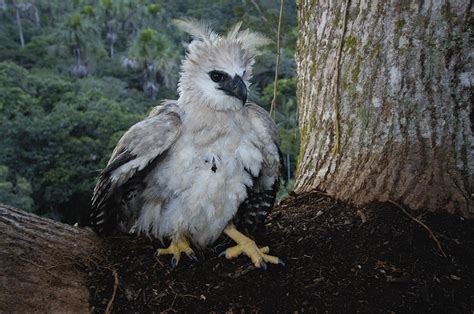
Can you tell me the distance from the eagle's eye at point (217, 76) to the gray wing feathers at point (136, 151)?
0.35 m

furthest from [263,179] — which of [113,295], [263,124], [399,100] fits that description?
[113,295]

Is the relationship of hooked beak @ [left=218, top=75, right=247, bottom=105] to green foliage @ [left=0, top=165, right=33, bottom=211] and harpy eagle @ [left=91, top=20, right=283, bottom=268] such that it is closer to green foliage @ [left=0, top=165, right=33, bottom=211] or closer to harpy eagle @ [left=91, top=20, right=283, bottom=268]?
harpy eagle @ [left=91, top=20, right=283, bottom=268]

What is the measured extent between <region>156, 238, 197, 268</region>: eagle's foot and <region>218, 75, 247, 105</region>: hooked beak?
41.4 inches

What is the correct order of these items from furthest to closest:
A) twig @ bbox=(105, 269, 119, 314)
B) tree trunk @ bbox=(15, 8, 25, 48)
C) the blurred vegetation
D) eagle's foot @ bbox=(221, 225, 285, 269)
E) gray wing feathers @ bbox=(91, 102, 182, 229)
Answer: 1. tree trunk @ bbox=(15, 8, 25, 48)
2. the blurred vegetation
3. gray wing feathers @ bbox=(91, 102, 182, 229)
4. eagle's foot @ bbox=(221, 225, 285, 269)
5. twig @ bbox=(105, 269, 119, 314)

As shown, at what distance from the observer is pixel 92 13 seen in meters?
43.6

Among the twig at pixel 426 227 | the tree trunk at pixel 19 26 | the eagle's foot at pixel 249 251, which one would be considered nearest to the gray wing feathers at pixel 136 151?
the eagle's foot at pixel 249 251

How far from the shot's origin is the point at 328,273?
2.88 m

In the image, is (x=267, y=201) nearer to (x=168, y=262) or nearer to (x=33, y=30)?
(x=168, y=262)

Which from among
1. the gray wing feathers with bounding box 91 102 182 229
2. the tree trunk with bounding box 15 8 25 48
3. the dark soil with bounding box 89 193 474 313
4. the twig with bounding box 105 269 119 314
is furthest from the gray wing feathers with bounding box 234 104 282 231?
the tree trunk with bounding box 15 8 25 48

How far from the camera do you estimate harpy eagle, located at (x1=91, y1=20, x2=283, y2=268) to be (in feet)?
10.6

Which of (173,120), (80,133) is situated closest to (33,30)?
(80,133)

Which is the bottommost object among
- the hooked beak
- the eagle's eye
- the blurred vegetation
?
the blurred vegetation

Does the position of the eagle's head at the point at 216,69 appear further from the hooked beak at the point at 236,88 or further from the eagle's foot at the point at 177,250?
the eagle's foot at the point at 177,250

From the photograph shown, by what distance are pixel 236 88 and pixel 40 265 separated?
1608 mm
